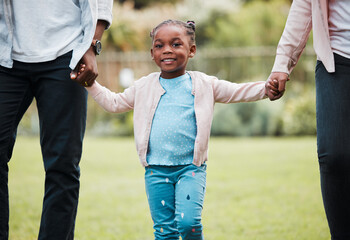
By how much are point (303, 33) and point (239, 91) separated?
0.48 meters

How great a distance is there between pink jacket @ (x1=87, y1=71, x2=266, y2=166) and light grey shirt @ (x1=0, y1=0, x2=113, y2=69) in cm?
34

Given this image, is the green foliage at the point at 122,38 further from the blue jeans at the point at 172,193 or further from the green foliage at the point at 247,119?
the blue jeans at the point at 172,193

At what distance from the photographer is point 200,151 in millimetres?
2842

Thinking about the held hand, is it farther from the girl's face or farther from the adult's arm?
the adult's arm

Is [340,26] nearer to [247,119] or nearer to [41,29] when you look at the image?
[41,29]

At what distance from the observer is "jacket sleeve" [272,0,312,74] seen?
8.98ft

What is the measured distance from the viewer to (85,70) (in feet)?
8.75

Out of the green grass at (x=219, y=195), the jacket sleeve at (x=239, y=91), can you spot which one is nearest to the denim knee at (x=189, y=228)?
the jacket sleeve at (x=239, y=91)

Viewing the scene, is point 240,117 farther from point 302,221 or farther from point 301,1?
point 301,1

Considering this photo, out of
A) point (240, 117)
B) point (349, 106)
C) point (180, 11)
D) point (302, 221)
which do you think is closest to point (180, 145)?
point (349, 106)

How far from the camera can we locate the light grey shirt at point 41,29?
8.71 ft

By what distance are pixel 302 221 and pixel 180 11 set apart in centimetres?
1529

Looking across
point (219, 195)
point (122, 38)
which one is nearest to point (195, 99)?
point (219, 195)

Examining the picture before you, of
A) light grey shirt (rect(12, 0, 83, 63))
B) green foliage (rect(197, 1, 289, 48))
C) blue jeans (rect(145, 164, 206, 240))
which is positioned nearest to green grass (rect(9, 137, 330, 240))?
blue jeans (rect(145, 164, 206, 240))
